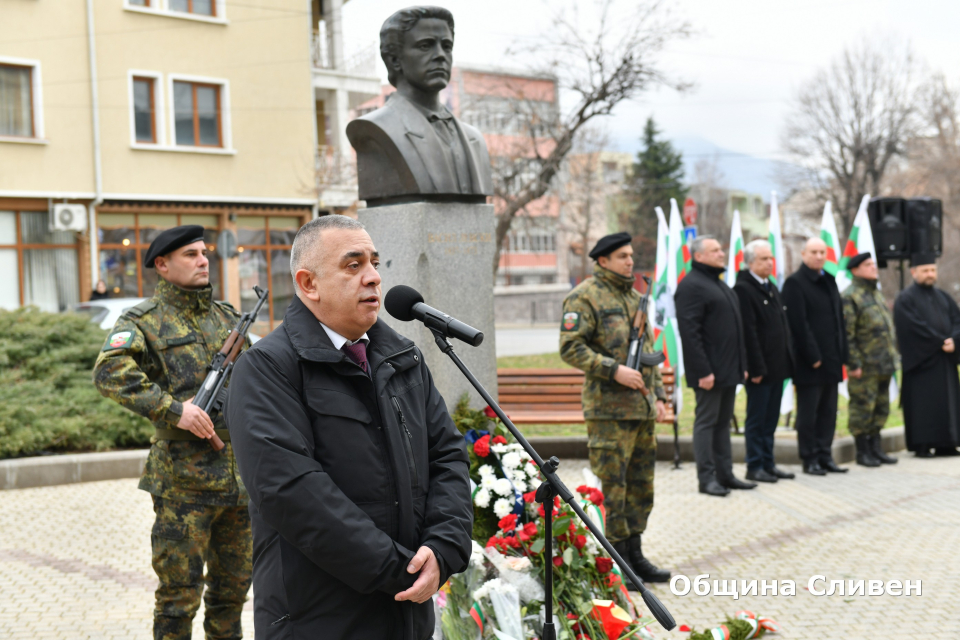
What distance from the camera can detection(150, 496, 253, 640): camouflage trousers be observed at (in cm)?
411

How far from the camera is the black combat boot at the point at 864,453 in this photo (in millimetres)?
9938

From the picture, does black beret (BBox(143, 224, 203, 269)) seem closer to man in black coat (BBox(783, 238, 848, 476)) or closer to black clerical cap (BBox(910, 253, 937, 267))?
man in black coat (BBox(783, 238, 848, 476))

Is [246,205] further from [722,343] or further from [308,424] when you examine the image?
[308,424]

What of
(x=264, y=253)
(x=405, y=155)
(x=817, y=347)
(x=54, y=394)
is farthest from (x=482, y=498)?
(x=264, y=253)

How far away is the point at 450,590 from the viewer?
444 centimetres

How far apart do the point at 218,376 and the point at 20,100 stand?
21.4m

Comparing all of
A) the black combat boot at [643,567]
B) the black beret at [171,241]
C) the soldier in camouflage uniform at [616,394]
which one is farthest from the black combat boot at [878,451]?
the black beret at [171,241]

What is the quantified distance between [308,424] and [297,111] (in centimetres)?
2547

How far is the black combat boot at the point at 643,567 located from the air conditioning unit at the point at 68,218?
1995cm

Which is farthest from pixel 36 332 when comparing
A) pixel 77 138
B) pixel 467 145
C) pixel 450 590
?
pixel 77 138

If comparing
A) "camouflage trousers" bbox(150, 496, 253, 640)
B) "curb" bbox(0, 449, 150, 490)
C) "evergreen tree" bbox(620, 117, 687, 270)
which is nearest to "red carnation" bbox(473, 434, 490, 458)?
"camouflage trousers" bbox(150, 496, 253, 640)

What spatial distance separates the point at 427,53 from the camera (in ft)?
18.1

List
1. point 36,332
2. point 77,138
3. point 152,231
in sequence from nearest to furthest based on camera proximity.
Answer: point 36,332
point 77,138
point 152,231

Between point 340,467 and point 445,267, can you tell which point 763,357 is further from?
point 340,467
